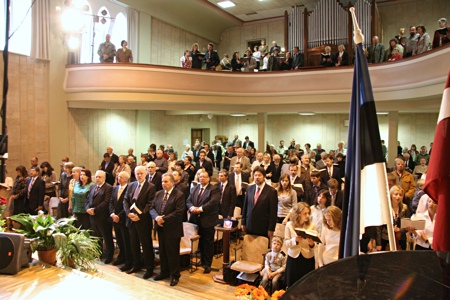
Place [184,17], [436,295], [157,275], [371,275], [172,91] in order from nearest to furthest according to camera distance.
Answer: [436,295]
[371,275]
[157,275]
[172,91]
[184,17]

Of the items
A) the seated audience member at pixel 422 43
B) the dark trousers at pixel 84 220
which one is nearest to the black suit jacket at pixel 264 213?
the dark trousers at pixel 84 220

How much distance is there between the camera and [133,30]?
13445 millimetres

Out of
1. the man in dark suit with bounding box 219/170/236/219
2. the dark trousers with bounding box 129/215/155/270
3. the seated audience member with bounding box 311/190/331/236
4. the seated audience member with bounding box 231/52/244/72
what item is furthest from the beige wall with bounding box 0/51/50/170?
the seated audience member with bounding box 311/190/331/236

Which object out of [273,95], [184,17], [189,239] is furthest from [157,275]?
[184,17]

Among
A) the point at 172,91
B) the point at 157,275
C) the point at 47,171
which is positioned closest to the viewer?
the point at 157,275

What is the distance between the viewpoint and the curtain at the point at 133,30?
13.3m

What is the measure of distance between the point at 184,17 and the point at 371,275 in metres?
15.6

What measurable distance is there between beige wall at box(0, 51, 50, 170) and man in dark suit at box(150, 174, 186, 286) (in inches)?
251

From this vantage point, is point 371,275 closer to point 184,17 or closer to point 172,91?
point 172,91

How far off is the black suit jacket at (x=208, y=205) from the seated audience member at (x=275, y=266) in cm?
146

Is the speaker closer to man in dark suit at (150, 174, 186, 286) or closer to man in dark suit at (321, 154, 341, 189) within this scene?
man in dark suit at (150, 174, 186, 286)

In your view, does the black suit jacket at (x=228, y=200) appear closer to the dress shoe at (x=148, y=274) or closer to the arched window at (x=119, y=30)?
the dress shoe at (x=148, y=274)

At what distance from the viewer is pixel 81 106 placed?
37.4ft

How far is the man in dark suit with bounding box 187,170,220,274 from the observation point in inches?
231
